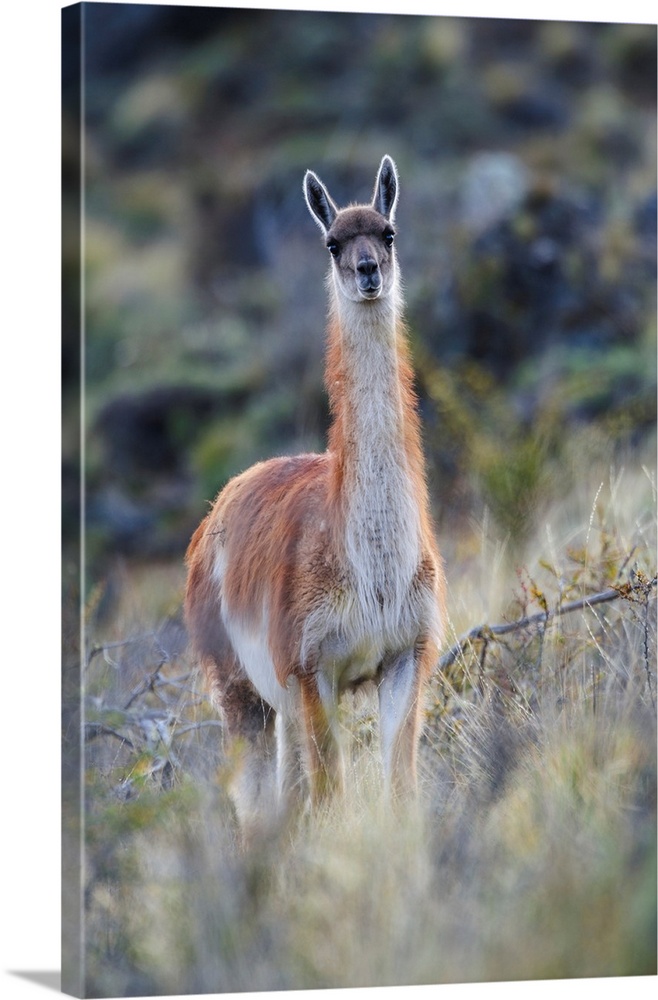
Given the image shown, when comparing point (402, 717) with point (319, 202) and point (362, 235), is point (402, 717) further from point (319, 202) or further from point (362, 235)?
point (319, 202)

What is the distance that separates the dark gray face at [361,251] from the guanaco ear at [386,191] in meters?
0.04

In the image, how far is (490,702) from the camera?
872 centimetres

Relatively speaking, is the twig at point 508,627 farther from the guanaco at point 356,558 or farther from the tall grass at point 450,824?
the guanaco at point 356,558

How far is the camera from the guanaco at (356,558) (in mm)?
8031

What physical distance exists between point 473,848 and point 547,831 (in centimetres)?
36

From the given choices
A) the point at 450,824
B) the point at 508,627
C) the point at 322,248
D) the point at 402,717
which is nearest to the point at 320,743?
the point at 402,717

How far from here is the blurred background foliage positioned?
7.98 meters

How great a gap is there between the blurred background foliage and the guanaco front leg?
40.4 inches

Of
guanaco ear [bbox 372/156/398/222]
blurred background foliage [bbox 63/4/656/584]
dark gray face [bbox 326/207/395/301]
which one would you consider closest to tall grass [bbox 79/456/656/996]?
blurred background foliage [bbox 63/4/656/584]

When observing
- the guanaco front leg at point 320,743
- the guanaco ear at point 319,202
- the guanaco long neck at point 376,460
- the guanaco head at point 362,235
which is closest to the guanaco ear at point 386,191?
the guanaco head at point 362,235

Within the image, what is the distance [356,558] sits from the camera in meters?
8.02

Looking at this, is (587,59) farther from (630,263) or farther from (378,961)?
(378,961)

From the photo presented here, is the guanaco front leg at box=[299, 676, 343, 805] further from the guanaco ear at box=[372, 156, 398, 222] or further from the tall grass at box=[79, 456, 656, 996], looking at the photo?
the guanaco ear at box=[372, 156, 398, 222]

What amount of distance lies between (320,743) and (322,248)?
238 cm
